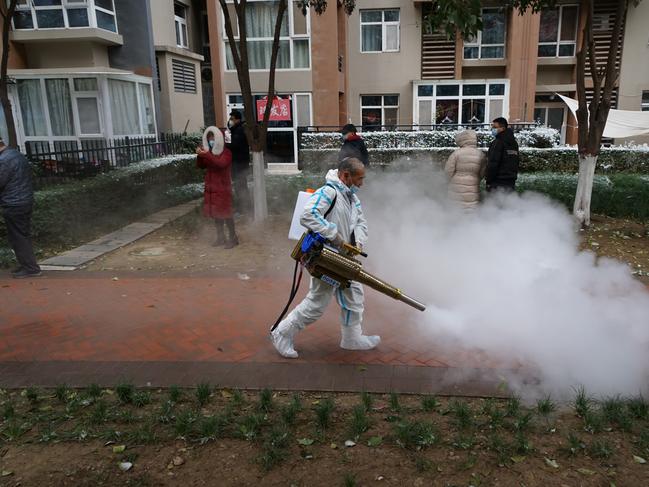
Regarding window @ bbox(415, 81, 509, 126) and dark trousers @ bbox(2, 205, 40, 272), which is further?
window @ bbox(415, 81, 509, 126)

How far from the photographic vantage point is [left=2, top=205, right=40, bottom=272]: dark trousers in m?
6.35

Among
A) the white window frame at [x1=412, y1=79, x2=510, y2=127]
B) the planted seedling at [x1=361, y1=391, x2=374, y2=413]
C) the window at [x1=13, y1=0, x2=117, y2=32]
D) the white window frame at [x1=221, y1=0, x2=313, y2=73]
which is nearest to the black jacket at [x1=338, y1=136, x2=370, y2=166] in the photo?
the planted seedling at [x1=361, y1=391, x2=374, y2=413]

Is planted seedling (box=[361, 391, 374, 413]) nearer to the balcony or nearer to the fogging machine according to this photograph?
the fogging machine

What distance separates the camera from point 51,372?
410 centimetres

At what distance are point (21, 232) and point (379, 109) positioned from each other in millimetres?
17135

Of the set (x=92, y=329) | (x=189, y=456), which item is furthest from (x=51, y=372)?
(x=189, y=456)

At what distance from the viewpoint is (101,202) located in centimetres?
895

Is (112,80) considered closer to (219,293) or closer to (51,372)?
(219,293)

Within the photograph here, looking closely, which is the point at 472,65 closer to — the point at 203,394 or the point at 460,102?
the point at 460,102

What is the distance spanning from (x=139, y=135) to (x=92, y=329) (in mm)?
11636

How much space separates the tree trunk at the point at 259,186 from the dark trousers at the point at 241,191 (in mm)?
635

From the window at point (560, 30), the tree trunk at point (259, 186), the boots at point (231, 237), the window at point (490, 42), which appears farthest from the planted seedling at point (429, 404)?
the window at point (560, 30)

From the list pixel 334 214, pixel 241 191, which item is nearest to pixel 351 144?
pixel 241 191

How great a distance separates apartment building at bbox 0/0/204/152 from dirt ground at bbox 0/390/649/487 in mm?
12152
